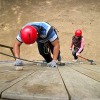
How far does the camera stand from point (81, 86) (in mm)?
3125

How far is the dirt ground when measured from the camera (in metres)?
15.8

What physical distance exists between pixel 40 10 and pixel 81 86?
1893cm

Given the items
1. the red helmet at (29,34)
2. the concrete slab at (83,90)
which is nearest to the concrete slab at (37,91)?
the concrete slab at (83,90)

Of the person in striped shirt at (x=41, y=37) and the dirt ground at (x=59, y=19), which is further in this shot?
the dirt ground at (x=59, y=19)

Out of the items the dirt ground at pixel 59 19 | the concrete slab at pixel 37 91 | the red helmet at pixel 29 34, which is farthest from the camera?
the dirt ground at pixel 59 19

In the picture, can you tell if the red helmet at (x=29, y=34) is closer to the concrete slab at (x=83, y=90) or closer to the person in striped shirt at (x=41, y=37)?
the person in striped shirt at (x=41, y=37)

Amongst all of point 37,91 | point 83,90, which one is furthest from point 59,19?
point 37,91

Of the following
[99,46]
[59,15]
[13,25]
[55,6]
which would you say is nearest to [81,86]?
[99,46]

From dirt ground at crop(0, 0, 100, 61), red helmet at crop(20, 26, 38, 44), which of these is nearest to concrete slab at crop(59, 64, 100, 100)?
red helmet at crop(20, 26, 38, 44)

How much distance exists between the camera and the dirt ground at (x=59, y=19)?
1580cm

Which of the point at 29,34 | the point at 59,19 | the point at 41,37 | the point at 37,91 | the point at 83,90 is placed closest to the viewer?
Result: the point at 37,91

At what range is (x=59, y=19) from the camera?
19.8 meters

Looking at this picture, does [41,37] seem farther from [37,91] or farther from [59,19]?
[59,19]

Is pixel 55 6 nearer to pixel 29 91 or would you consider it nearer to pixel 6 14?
pixel 6 14
